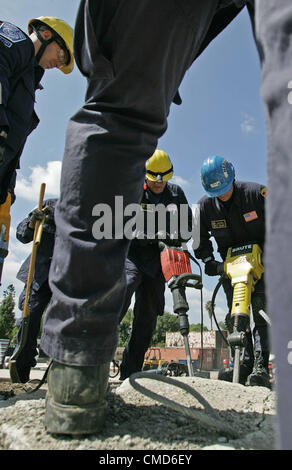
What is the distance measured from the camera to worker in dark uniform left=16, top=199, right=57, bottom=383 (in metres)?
3.09

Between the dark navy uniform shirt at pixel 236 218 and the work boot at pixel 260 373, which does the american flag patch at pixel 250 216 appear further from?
the work boot at pixel 260 373

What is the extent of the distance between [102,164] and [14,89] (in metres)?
1.66

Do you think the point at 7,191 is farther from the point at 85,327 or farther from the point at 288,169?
the point at 288,169

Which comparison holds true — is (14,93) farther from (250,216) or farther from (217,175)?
(250,216)

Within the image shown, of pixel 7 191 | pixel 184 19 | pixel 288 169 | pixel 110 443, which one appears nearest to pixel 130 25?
pixel 184 19

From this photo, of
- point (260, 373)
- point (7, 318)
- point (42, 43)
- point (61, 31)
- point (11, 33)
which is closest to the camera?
point (11, 33)

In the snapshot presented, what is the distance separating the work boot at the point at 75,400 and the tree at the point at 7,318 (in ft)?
104

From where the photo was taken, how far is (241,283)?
3125 mm

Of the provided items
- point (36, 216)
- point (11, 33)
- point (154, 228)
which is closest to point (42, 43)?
point (11, 33)

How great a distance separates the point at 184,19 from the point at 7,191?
1727mm

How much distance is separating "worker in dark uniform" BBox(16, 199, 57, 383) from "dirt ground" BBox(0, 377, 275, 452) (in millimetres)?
1973

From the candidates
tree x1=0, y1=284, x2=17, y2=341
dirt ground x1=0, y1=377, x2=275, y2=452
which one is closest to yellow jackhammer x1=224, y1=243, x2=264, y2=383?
dirt ground x1=0, y1=377, x2=275, y2=452

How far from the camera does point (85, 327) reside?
2.83ft

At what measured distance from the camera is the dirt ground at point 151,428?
801mm
